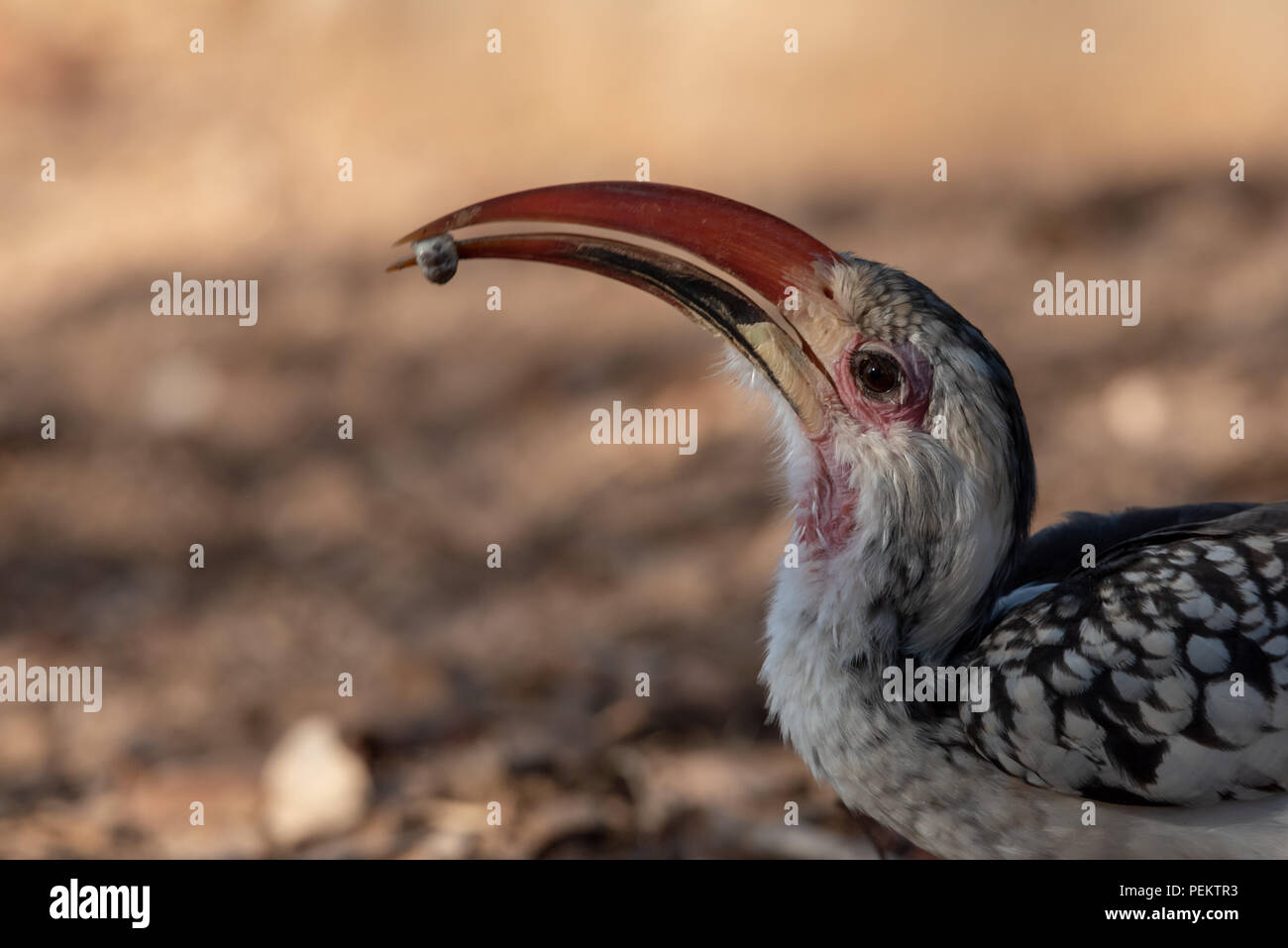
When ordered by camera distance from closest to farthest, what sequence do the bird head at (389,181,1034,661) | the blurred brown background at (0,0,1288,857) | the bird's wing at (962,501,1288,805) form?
the bird's wing at (962,501,1288,805), the bird head at (389,181,1034,661), the blurred brown background at (0,0,1288,857)

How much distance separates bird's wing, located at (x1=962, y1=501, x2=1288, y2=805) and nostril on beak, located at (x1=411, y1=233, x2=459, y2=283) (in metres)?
1.38

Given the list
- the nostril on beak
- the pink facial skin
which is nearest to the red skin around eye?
the pink facial skin

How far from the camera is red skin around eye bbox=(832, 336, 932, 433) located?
2.43 m

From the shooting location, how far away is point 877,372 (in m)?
2.48

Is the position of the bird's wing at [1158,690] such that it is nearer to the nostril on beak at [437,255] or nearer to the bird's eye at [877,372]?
the bird's eye at [877,372]

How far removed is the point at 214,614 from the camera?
4688 mm

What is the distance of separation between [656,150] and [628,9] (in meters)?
0.65

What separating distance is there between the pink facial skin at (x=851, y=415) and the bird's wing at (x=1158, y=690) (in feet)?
1.43

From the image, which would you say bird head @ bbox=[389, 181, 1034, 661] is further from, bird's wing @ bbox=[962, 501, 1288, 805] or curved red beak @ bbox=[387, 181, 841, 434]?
bird's wing @ bbox=[962, 501, 1288, 805]

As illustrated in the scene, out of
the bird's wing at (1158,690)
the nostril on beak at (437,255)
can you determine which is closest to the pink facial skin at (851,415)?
the bird's wing at (1158,690)

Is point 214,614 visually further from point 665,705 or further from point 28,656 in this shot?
point 665,705

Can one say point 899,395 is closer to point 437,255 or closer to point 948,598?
point 948,598

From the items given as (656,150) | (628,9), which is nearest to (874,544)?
(656,150)

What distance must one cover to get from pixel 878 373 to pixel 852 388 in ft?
0.22
